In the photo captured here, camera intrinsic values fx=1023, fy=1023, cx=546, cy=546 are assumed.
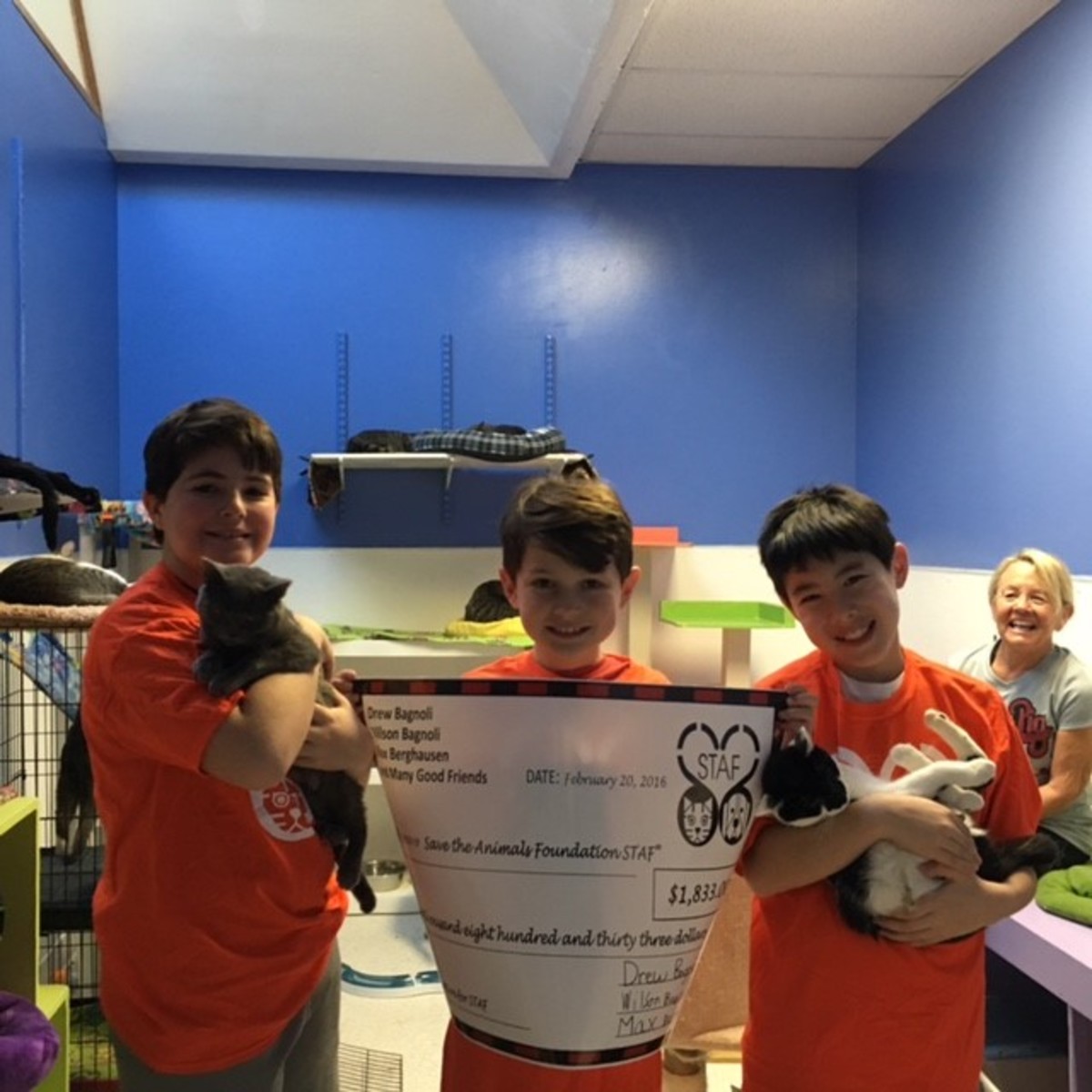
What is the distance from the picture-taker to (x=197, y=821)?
1.05 meters

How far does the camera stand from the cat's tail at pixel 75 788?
6.04ft

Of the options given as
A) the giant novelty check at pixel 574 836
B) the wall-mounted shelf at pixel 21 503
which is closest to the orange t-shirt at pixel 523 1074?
the giant novelty check at pixel 574 836

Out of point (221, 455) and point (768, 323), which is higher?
point (768, 323)

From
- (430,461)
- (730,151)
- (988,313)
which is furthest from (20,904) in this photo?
(730,151)

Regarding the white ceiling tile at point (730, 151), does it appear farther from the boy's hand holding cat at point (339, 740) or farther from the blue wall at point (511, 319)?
the boy's hand holding cat at point (339, 740)

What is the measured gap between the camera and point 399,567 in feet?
12.0

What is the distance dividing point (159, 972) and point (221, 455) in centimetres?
54

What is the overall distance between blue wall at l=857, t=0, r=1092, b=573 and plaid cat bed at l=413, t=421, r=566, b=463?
1198mm

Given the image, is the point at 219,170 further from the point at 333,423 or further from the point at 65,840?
the point at 65,840

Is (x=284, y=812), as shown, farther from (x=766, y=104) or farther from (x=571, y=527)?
(x=766, y=104)

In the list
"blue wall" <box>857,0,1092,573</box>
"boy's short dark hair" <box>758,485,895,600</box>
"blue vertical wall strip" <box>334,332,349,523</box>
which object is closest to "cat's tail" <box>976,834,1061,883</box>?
"boy's short dark hair" <box>758,485,895,600</box>

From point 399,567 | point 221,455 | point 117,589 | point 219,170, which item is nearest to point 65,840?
point 117,589

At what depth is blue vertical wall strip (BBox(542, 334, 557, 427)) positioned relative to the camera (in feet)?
12.1

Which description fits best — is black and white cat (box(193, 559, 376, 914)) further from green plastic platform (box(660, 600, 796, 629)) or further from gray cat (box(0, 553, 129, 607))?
green plastic platform (box(660, 600, 796, 629))
